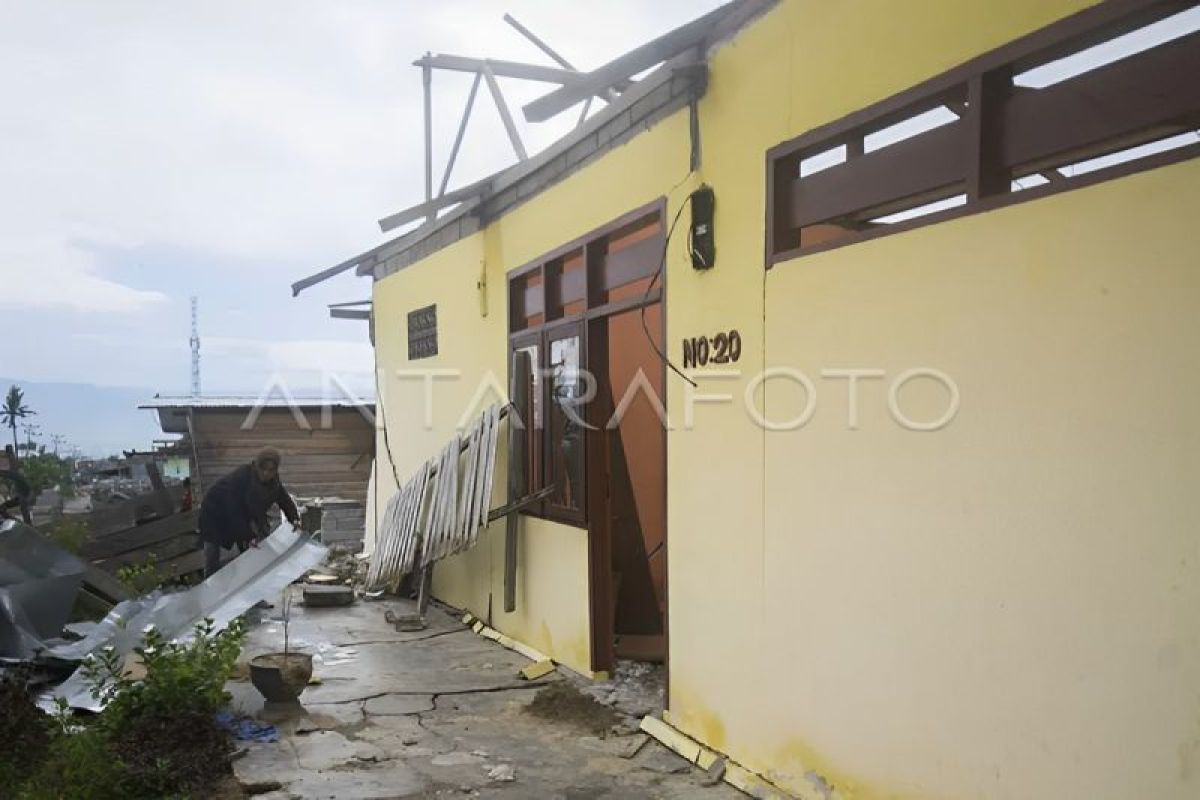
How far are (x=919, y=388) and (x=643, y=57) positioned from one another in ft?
7.28

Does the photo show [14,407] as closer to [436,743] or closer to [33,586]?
[33,586]

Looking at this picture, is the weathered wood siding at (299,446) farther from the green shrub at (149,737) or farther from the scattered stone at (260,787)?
the scattered stone at (260,787)

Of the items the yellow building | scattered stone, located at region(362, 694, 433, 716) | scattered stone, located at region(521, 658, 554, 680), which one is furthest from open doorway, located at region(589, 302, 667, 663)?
scattered stone, located at region(362, 694, 433, 716)

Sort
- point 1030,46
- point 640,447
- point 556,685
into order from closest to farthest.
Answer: point 1030,46 < point 556,685 < point 640,447

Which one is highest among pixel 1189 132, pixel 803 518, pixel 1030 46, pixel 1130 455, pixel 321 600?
pixel 1030 46

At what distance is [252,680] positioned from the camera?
5.81 m

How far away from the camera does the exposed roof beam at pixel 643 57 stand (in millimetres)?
4434

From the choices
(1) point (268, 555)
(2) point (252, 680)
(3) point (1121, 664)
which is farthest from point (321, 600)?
(3) point (1121, 664)

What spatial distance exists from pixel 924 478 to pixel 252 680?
169 inches

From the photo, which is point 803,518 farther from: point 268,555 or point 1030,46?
point 268,555

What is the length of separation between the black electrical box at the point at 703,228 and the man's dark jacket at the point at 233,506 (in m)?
5.11

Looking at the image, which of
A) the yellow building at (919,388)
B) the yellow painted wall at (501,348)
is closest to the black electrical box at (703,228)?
the yellow building at (919,388)

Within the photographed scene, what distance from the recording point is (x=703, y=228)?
192 inches

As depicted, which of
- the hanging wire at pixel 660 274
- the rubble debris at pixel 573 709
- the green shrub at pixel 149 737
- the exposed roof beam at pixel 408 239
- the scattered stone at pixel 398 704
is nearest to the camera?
the green shrub at pixel 149 737
